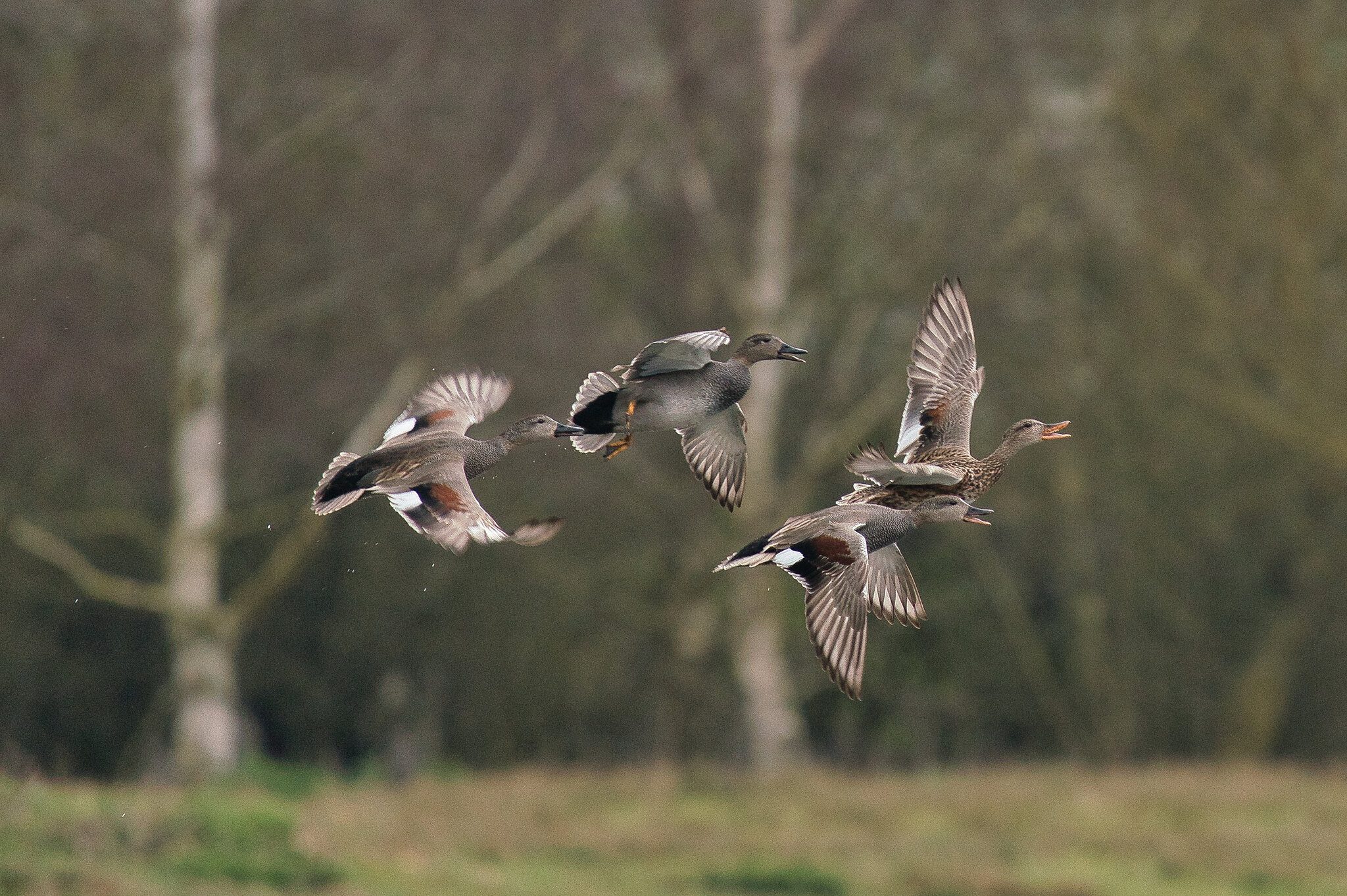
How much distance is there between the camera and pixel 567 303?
21.3 m

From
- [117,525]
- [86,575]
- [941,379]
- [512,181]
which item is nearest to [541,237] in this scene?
[512,181]

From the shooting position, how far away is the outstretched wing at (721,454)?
402 centimetres

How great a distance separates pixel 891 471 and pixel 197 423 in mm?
16830

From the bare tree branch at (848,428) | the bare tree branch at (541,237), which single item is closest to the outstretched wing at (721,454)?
the bare tree branch at (541,237)

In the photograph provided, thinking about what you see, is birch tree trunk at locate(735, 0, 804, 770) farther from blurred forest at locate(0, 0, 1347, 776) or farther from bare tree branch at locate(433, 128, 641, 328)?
bare tree branch at locate(433, 128, 641, 328)

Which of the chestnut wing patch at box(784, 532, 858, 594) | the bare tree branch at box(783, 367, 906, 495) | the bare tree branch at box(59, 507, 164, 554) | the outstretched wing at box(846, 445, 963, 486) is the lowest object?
the chestnut wing patch at box(784, 532, 858, 594)

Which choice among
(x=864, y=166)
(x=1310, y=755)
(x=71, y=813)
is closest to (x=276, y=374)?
(x=864, y=166)

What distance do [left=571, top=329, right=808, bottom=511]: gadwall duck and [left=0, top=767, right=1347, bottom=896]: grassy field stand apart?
24.5 ft

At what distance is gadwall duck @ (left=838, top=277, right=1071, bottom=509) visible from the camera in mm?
3334

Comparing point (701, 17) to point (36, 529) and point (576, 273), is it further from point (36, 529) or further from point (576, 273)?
point (36, 529)

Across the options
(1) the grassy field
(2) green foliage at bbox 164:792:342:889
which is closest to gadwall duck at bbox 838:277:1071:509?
(1) the grassy field

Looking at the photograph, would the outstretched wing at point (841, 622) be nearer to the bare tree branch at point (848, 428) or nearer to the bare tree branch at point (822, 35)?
the bare tree branch at point (848, 428)

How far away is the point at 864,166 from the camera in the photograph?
2225cm

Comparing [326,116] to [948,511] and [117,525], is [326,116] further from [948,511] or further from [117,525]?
[948,511]
